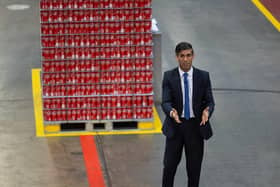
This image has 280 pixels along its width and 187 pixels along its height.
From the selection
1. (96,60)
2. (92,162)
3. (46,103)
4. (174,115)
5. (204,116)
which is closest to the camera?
(174,115)

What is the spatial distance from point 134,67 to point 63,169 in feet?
7.97

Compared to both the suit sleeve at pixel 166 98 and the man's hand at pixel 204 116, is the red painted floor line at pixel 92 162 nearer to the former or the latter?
the suit sleeve at pixel 166 98

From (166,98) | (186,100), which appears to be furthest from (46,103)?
(186,100)

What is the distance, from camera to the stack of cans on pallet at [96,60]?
13758 mm

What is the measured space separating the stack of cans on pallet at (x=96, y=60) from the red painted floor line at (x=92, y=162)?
562 millimetres

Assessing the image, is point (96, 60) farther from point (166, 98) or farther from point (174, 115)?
point (174, 115)

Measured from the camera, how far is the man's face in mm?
9992

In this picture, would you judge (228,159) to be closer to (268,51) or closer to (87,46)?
(87,46)

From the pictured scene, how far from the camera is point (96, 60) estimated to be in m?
13.9

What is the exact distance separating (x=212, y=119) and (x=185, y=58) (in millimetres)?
4615

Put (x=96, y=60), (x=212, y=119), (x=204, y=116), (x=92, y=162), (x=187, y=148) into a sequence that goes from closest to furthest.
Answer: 1. (x=204, y=116)
2. (x=187, y=148)
3. (x=92, y=162)
4. (x=96, y=60)
5. (x=212, y=119)

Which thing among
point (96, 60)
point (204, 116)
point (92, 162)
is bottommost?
point (92, 162)

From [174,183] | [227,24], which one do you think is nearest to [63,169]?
[174,183]

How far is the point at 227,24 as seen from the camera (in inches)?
784
